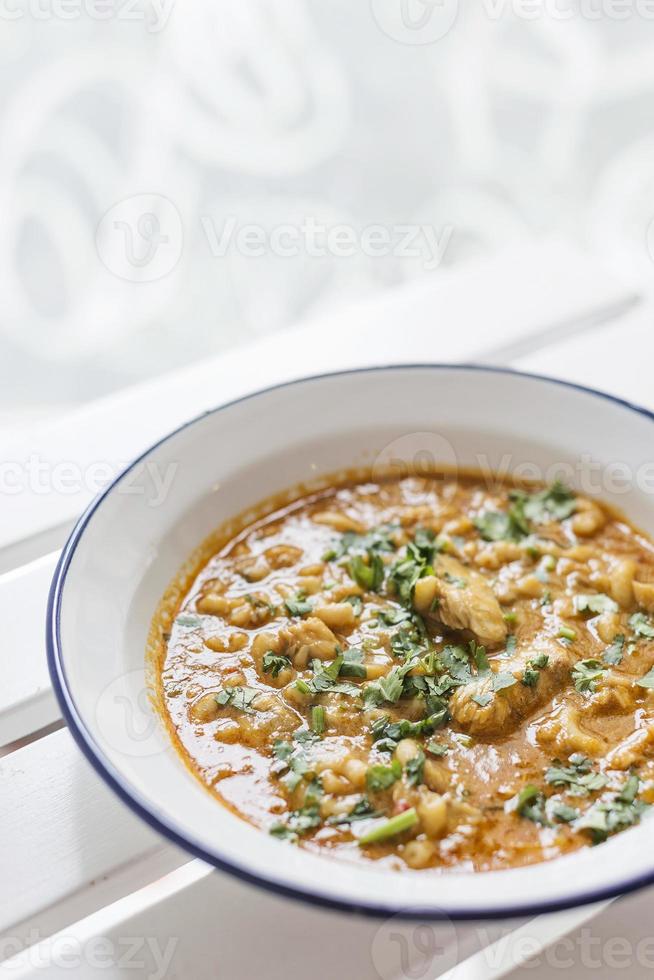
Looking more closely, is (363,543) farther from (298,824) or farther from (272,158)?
(272,158)

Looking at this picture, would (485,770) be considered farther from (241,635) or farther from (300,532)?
(300,532)

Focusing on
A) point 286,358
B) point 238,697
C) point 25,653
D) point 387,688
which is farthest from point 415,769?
point 286,358

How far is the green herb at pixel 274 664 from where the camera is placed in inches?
90.6

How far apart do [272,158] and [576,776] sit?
391 cm

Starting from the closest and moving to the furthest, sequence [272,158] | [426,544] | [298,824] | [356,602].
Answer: [298,824]
[356,602]
[426,544]
[272,158]

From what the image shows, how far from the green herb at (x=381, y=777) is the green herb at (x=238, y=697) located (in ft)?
1.02

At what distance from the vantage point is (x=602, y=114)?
18.6 feet

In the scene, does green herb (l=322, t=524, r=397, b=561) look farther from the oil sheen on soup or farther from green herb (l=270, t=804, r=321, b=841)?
green herb (l=270, t=804, r=321, b=841)

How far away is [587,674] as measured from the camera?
229 cm

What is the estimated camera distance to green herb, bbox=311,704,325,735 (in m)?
2.18

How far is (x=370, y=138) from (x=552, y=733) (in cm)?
397

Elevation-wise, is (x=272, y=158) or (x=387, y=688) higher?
(x=272, y=158)

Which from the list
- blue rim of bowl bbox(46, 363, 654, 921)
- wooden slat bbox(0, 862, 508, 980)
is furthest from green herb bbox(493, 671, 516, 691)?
blue rim of bowl bbox(46, 363, 654, 921)

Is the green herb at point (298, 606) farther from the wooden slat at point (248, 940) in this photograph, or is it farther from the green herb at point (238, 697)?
the wooden slat at point (248, 940)
